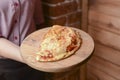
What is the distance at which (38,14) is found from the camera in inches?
40.2

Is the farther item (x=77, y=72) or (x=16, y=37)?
(x=77, y=72)

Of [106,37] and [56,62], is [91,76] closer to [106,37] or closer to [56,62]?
[106,37]

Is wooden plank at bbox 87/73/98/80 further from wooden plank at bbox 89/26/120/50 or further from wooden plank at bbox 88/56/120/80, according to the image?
wooden plank at bbox 89/26/120/50

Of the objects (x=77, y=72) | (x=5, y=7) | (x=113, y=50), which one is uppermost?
(x=5, y=7)

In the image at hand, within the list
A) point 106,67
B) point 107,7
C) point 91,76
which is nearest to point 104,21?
point 107,7

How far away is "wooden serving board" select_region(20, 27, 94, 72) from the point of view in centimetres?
68

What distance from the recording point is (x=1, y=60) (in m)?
0.89

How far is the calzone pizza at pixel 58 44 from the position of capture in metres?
0.74

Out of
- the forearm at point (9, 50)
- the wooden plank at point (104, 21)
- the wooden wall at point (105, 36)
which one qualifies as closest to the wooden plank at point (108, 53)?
the wooden wall at point (105, 36)

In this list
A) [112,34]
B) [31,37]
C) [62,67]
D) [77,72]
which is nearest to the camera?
[62,67]

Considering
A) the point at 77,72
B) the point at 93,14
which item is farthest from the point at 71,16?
the point at 77,72

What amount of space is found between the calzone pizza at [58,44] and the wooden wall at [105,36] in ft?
1.09

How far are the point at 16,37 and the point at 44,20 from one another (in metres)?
0.25

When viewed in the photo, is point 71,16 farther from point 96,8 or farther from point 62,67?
point 62,67
